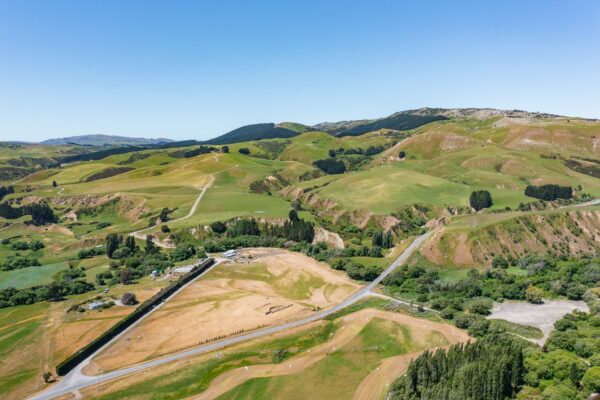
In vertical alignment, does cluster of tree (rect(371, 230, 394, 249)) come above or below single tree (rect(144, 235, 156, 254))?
below

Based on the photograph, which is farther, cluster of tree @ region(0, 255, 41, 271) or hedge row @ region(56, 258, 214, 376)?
cluster of tree @ region(0, 255, 41, 271)

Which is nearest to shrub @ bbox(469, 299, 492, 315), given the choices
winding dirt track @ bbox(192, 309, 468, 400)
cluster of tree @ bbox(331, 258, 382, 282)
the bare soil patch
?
winding dirt track @ bbox(192, 309, 468, 400)

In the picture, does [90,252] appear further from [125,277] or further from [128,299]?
[128,299]

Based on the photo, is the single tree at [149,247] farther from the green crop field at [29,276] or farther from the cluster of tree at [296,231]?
the cluster of tree at [296,231]

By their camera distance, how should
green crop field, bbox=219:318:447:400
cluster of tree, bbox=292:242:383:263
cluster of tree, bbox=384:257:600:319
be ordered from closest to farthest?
1. green crop field, bbox=219:318:447:400
2. cluster of tree, bbox=384:257:600:319
3. cluster of tree, bbox=292:242:383:263

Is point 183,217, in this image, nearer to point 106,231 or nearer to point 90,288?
point 106,231

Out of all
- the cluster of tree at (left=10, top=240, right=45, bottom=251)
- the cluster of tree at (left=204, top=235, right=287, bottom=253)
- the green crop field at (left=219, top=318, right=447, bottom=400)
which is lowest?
the green crop field at (left=219, top=318, right=447, bottom=400)

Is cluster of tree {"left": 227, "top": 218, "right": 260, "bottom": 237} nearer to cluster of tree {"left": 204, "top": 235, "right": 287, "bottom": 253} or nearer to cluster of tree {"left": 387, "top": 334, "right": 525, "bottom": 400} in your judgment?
cluster of tree {"left": 204, "top": 235, "right": 287, "bottom": 253}

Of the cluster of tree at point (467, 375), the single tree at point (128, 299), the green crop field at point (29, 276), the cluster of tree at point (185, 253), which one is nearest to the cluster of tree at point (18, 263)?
the green crop field at point (29, 276)
